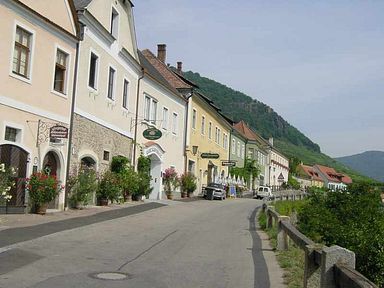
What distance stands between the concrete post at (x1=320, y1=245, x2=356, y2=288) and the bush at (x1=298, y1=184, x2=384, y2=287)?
5.36 meters

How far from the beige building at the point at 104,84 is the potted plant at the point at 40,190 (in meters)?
3.13

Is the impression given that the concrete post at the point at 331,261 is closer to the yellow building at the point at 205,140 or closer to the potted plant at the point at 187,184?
the potted plant at the point at 187,184

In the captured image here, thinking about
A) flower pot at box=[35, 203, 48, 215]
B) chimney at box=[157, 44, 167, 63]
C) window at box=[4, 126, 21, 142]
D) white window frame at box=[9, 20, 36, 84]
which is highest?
chimney at box=[157, 44, 167, 63]

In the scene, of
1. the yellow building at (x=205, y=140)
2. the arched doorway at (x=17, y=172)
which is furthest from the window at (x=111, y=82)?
the yellow building at (x=205, y=140)

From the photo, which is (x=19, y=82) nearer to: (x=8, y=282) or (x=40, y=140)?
(x=40, y=140)

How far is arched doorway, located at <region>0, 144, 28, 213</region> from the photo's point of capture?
1634 cm

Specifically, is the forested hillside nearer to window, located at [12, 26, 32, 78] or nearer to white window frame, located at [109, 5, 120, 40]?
white window frame, located at [109, 5, 120, 40]

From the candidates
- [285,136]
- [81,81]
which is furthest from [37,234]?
[285,136]

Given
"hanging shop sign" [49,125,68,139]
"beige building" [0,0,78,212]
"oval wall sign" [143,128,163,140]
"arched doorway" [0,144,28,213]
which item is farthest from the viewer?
"oval wall sign" [143,128,163,140]

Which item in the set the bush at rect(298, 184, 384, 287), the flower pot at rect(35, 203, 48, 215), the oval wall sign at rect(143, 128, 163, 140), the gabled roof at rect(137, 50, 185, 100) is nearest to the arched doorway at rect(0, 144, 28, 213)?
the flower pot at rect(35, 203, 48, 215)

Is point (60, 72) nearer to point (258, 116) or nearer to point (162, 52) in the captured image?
point (162, 52)

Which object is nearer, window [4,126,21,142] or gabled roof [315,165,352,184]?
window [4,126,21,142]

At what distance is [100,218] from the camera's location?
18.0 meters

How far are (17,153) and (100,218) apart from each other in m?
3.62
